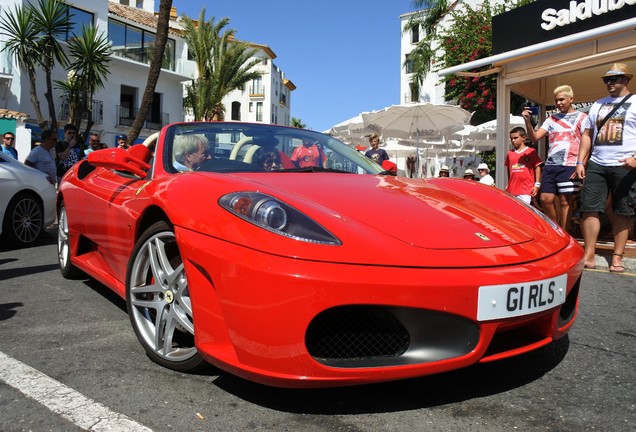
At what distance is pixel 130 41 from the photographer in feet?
102

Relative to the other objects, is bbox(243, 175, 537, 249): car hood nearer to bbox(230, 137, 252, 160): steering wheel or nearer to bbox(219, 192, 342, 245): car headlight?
bbox(219, 192, 342, 245): car headlight

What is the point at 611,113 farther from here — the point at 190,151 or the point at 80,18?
the point at 80,18

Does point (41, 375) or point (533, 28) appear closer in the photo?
point (41, 375)

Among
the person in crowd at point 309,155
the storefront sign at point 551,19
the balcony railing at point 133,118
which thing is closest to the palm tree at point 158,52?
the storefront sign at point 551,19

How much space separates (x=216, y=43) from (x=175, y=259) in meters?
30.6

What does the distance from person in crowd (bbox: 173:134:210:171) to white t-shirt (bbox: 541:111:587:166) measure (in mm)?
3952

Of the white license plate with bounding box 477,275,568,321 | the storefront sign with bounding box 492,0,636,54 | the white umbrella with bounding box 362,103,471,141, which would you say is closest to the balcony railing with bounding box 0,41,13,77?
the white umbrella with bounding box 362,103,471,141

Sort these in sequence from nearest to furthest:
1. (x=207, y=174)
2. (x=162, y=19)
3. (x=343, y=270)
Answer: (x=343, y=270), (x=207, y=174), (x=162, y=19)

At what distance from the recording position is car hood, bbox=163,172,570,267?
6.10ft

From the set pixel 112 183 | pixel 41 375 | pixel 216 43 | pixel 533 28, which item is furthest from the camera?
pixel 216 43

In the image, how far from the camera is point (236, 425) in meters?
1.82

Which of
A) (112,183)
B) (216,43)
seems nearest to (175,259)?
(112,183)

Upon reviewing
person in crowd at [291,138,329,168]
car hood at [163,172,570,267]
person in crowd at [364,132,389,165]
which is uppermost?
person in crowd at [364,132,389,165]

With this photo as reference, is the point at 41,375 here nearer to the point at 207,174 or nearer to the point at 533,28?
the point at 207,174
